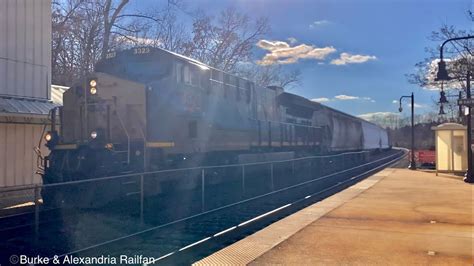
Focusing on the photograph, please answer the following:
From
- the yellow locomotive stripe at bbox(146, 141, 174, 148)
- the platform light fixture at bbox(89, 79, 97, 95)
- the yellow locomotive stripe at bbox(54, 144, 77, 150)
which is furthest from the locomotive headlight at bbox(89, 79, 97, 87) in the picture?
the yellow locomotive stripe at bbox(146, 141, 174, 148)

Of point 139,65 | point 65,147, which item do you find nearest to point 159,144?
point 65,147

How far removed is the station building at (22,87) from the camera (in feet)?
43.5

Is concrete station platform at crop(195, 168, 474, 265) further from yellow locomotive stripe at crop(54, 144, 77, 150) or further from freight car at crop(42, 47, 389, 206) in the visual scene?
yellow locomotive stripe at crop(54, 144, 77, 150)

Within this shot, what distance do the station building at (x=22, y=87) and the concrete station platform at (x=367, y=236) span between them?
840 cm

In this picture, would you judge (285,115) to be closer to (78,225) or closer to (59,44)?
(78,225)

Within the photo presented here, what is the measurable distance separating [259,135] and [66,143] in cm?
857

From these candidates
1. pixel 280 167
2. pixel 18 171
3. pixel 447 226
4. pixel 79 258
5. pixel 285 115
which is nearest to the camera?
pixel 79 258

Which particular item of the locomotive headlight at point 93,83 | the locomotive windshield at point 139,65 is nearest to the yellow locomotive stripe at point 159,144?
the locomotive windshield at point 139,65

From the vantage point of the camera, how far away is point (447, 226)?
8.80 metres

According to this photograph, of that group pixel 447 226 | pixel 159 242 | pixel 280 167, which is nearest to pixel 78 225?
pixel 159 242

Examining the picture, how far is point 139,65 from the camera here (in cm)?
1236

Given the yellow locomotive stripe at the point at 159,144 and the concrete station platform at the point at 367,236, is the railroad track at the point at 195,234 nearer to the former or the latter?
the concrete station platform at the point at 367,236

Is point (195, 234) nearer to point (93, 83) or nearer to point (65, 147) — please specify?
point (65, 147)

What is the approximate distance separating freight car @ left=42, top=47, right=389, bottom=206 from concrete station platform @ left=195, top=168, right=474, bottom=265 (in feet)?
12.2
